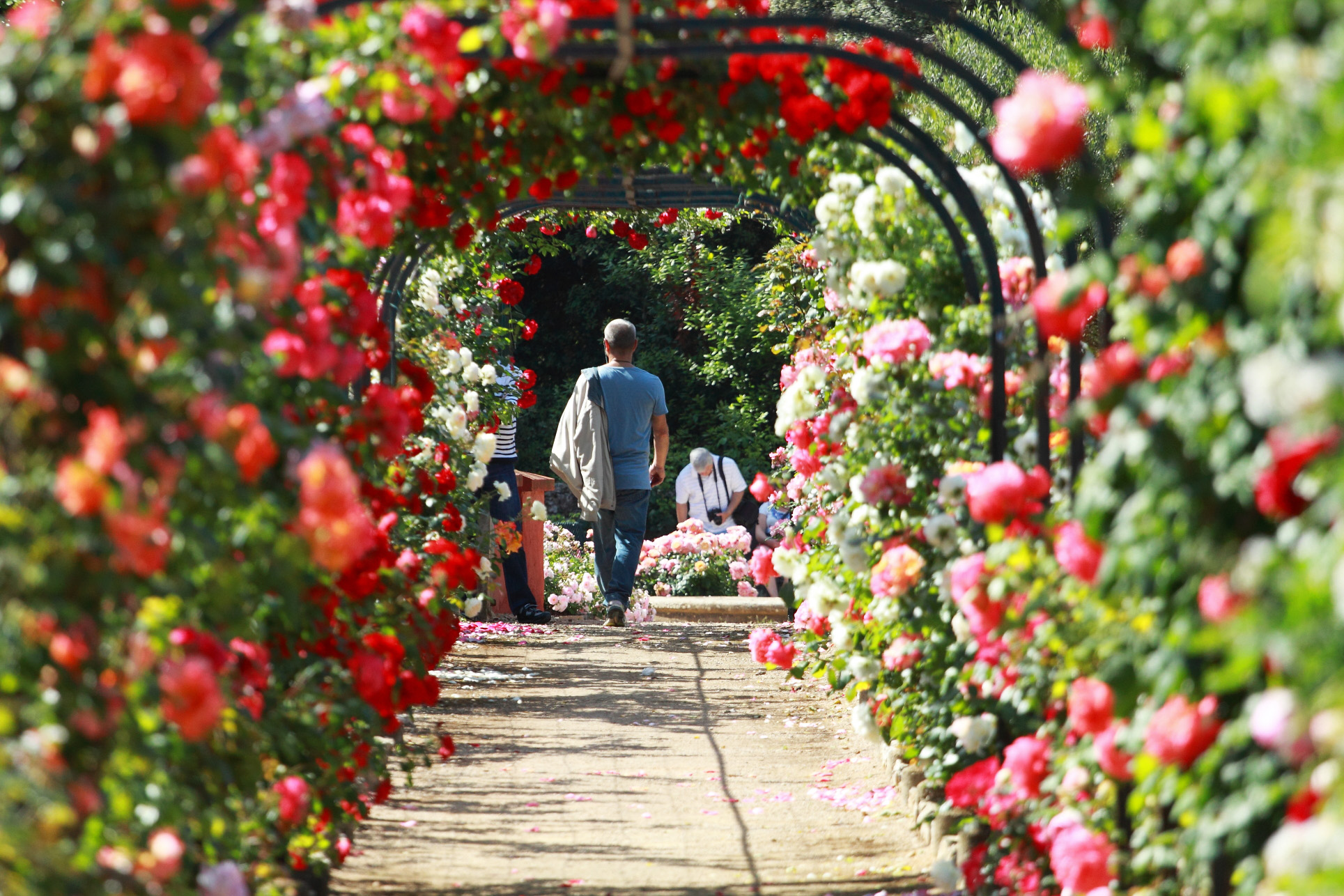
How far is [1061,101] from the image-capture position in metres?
2.07

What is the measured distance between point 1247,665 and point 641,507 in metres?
6.31

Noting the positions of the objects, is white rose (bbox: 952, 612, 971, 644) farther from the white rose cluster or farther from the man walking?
the man walking

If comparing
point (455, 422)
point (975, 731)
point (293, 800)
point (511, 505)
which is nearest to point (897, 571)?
point (975, 731)

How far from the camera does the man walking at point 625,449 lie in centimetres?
759

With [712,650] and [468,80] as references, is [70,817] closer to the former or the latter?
[468,80]

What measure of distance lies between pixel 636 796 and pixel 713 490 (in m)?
4.87

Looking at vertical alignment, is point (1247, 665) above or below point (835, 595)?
below

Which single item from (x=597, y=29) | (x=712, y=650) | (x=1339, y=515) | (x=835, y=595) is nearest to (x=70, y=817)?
(x=1339, y=515)

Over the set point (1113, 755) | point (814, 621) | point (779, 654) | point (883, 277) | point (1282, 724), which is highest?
point (883, 277)

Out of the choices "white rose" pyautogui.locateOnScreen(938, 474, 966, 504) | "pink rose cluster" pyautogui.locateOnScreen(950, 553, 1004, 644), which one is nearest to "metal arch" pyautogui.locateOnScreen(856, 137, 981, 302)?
"white rose" pyautogui.locateOnScreen(938, 474, 966, 504)

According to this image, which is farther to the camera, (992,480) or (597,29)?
(597,29)

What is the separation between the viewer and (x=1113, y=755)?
212 centimetres

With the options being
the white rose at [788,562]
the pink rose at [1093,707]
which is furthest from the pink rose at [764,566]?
the pink rose at [1093,707]

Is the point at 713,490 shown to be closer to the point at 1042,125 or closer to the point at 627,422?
the point at 627,422
